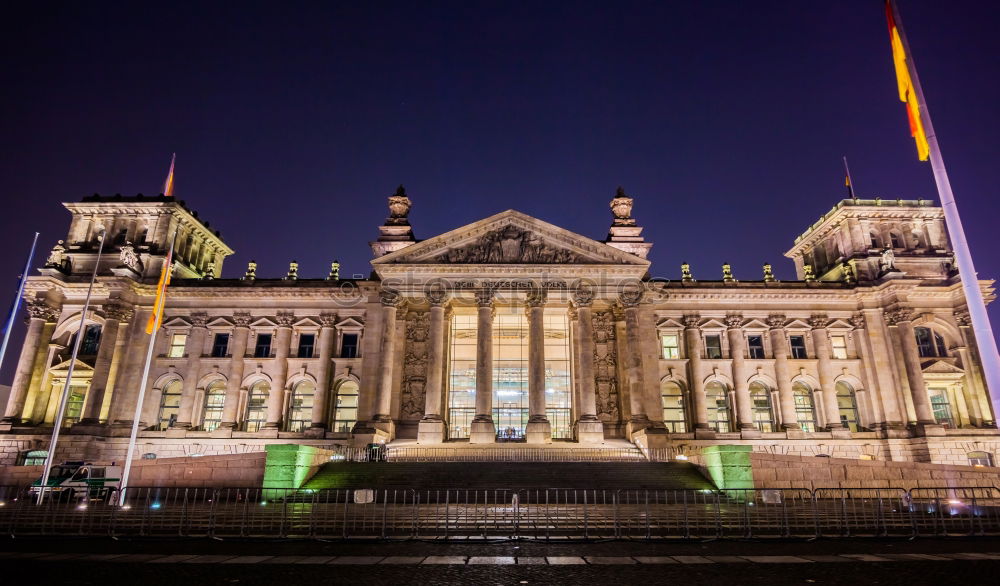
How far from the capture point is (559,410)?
4438 cm

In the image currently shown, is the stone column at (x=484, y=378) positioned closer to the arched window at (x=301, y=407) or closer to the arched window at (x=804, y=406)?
the arched window at (x=301, y=407)

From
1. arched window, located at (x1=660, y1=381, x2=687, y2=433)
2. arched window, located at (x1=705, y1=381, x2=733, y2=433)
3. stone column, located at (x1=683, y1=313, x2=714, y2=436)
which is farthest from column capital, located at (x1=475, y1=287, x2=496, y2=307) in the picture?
arched window, located at (x1=705, y1=381, x2=733, y2=433)

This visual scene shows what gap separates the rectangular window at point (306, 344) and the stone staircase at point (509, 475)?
1867 cm

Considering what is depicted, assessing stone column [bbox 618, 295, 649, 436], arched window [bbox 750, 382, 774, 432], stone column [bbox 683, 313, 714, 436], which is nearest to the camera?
stone column [bbox 618, 295, 649, 436]

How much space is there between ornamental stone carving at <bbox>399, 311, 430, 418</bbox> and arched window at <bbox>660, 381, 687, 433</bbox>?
18.8 meters

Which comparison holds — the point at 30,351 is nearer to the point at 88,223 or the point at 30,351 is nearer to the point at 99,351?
the point at 99,351

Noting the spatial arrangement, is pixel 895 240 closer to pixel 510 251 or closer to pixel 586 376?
pixel 586 376

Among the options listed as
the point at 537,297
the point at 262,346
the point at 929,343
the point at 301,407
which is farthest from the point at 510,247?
the point at 929,343

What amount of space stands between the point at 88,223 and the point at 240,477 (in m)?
37.5

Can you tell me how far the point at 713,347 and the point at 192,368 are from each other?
41.9 m

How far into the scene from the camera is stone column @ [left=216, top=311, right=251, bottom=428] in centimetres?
4403

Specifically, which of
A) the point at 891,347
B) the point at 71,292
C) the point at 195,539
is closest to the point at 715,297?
the point at 891,347

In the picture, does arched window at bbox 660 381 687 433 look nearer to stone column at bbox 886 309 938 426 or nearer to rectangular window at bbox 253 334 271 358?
stone column at bbox 886 309 938 426

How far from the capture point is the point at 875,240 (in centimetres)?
4975
